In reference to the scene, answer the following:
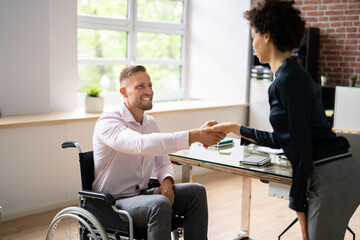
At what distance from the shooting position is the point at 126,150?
2.16 metres

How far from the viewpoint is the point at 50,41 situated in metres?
4.29

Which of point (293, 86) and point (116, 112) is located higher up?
point (293, 86)

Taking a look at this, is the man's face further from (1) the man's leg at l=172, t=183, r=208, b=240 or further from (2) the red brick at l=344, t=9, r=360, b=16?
(2) the red brick at l=344, t=9, r=360, b=16

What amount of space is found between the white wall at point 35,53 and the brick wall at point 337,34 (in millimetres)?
2954

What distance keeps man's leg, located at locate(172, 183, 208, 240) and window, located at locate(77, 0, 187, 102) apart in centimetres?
306

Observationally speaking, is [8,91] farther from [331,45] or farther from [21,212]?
[331,45]

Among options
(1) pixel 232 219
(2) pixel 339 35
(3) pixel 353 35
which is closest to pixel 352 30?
(3) pixel 353 35

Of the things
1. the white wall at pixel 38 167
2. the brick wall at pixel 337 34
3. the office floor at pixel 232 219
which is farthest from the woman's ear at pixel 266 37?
the brick wall at pixel 337 34

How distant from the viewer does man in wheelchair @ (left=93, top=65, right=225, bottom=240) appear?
2105 millimetres

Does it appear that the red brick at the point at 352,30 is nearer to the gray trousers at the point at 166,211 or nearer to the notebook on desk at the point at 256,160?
the notebook on desk at the point at 256,160

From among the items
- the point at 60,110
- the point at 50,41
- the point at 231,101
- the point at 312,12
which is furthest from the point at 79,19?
the point at 312,12

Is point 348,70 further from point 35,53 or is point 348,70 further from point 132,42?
point 35,53

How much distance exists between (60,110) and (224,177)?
1983 mm

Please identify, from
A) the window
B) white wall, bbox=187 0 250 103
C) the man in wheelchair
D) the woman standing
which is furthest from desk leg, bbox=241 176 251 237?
white wall, bbox=187 0 250 103
